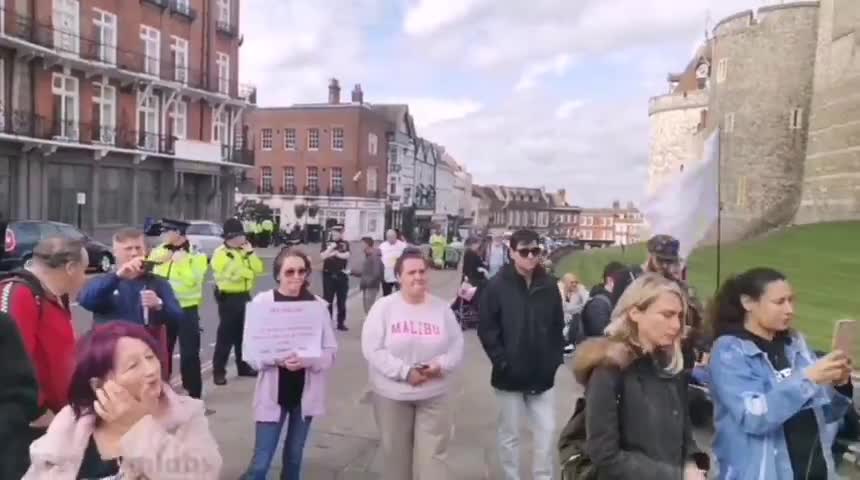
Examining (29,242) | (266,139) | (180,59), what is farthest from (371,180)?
(29,242)

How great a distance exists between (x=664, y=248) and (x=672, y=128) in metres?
66.9

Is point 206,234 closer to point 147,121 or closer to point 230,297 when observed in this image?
point 147,121

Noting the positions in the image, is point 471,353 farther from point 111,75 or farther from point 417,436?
point 111,75

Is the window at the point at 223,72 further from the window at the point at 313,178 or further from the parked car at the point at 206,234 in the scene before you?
the window at the point at 313,178

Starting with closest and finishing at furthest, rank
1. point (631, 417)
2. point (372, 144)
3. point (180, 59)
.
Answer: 1. point (631, 417)
2. point (180, 59)
3. point (372, 144)

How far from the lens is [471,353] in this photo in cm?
1098

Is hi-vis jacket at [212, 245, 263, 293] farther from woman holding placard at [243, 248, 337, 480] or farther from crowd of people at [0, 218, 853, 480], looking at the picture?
woman holding placard at [243, 248, 337, 480]

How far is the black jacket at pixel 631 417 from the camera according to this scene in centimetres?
287

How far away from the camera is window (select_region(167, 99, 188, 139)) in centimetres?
3647

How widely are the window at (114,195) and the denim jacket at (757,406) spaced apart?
106 ft

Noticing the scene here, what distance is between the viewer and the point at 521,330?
507cm

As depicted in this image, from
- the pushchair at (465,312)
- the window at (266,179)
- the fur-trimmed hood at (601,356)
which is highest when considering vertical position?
the window at (266,179)

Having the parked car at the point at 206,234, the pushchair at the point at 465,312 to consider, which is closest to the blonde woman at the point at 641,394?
the pushchair at the point at 465,312

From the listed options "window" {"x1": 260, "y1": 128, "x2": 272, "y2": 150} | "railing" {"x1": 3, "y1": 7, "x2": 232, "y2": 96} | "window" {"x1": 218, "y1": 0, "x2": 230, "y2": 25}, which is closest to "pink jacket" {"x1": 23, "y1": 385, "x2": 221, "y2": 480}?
"railing" {"x1": 3, "y1": 7, "x2": 232, "y2": 96}
